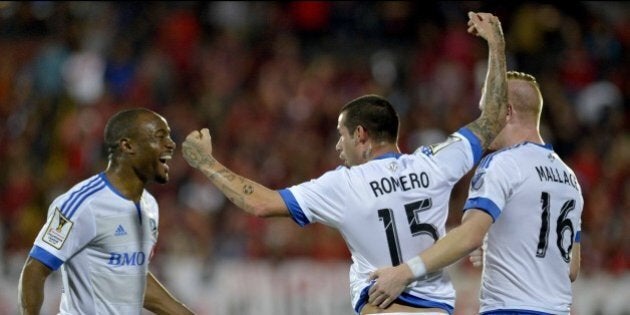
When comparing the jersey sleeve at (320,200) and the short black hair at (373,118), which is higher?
the short black hair at (373,118)

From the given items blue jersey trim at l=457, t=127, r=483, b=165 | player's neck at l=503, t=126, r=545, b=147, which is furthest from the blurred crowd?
blue jersey trim at l=457, t=127, r=483, b=165

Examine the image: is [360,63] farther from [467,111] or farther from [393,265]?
[393,265]

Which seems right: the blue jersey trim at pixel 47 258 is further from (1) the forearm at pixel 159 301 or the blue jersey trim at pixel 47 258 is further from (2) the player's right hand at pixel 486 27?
(2) the player's right hand at pixel 486 27

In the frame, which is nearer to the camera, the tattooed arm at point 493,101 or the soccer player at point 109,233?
the soccer player at point 109,233

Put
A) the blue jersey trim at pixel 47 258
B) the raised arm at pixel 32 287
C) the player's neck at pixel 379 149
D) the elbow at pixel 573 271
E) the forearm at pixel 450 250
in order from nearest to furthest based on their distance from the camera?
the forearm at pixel 450 250 → the raised arm at pixel 32 287 → the blue jersey trim at pixel 47 258 → the player's neck at pixel 379 149 → the elbow at pixel 573 271

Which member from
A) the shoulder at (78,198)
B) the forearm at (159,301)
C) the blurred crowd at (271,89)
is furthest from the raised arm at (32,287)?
the blurred crowd at (271,89)

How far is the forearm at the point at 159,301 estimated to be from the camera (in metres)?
7.00

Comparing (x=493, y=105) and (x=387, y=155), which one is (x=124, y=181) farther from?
(x=493, y=105)

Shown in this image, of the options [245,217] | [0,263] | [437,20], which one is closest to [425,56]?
[437,20]

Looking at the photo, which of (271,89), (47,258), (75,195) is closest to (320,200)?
(75,195)

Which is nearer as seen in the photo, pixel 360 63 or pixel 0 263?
pixel 0 263

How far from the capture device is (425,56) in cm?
1516

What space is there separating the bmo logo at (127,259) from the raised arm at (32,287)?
0.36 m

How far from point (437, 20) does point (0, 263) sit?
6.37 meters
